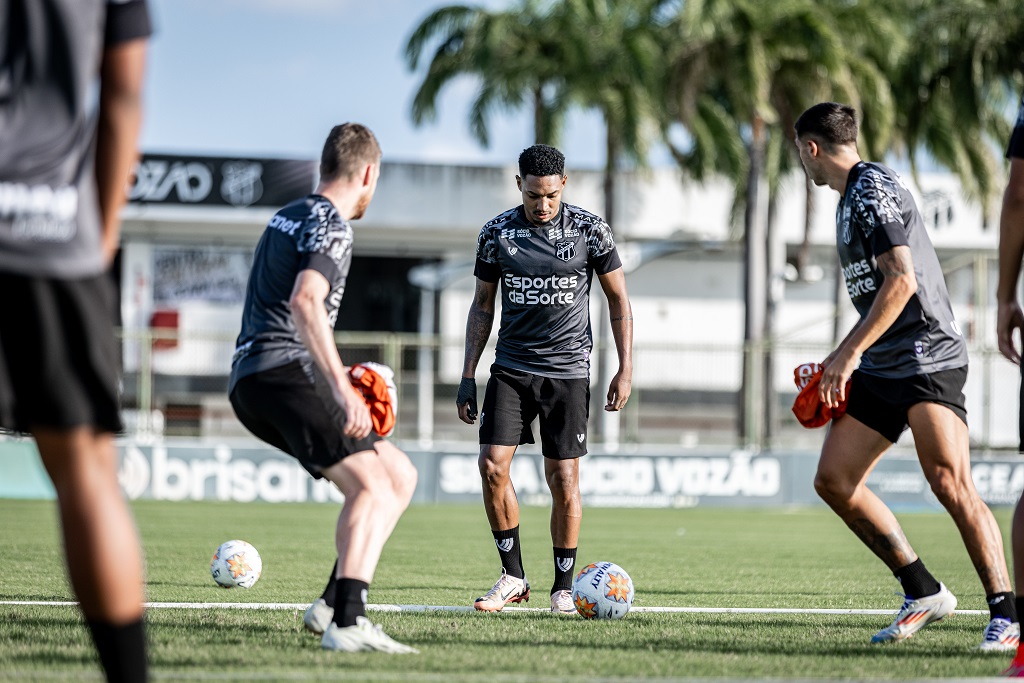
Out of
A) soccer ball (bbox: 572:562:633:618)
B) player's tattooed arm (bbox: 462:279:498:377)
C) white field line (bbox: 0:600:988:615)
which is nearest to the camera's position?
soccer ball (bbox: 572:562:633:618)

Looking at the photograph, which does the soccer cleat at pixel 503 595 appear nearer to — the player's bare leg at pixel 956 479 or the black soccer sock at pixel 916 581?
the black soccer sock at pixel 916 581

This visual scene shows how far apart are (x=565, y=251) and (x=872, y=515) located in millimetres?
2363

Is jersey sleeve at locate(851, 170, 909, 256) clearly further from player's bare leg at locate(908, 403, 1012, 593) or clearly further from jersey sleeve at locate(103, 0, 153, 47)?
jersey sleeve at locate(103, 0, 153, 47)

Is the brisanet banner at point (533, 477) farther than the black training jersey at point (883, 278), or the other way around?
the brisanet banner at point (533, 477)

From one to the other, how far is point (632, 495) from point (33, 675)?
56.2 feet

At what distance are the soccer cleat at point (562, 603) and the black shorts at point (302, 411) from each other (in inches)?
83.1

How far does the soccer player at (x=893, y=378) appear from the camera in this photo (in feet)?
18.0

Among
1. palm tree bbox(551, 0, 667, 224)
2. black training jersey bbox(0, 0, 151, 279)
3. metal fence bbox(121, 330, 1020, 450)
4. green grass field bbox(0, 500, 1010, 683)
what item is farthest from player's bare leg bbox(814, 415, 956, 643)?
palm tree bbox(551, 0, 667, 224)

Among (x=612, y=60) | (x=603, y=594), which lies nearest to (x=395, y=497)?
(x=603, y=594)

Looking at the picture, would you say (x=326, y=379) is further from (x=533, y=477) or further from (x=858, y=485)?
(x=533, y=477)

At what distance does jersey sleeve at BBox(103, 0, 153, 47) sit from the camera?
3.18 m

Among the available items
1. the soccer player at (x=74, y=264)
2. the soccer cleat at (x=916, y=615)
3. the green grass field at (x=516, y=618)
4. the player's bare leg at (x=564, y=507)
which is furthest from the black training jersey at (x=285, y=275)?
the soccer cleat at (x=916, y=615)

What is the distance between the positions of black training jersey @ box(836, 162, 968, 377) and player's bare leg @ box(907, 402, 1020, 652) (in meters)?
0.23

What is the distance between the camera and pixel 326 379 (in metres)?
5.00
